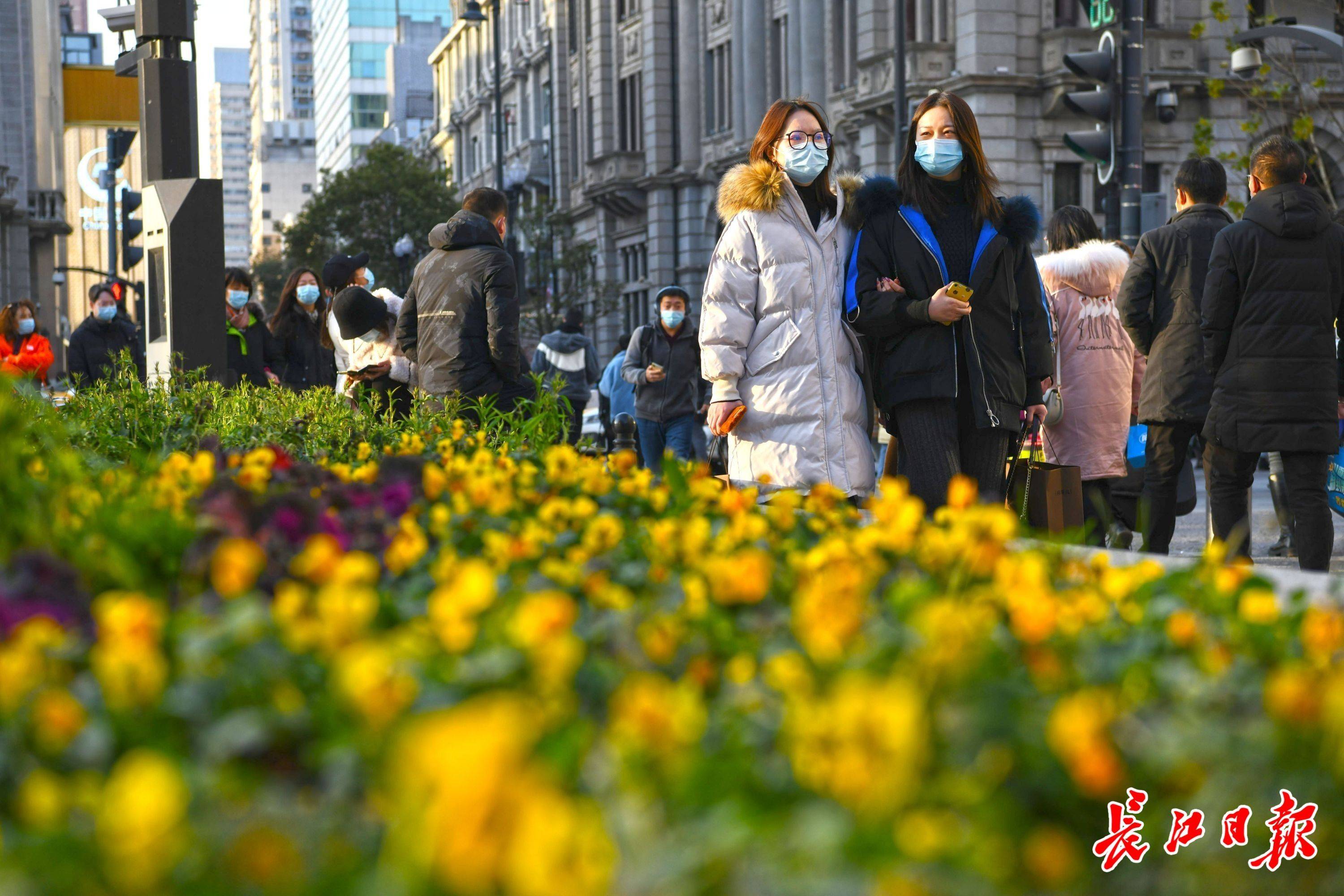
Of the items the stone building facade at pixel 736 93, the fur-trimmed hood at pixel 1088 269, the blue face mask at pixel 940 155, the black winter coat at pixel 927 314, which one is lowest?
the black winter coat at pixel 927 314

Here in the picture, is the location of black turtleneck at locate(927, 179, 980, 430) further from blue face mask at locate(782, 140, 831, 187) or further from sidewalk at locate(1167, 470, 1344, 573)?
sidewalk at locate(1167, 470, 1344, 573)

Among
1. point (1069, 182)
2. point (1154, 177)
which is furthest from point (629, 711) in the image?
point (1069, 182)

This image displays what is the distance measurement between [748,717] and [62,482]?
2.05 m

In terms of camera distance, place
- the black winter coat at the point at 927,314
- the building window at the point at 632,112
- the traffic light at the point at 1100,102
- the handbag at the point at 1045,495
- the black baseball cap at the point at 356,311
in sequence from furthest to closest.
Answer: the building window at the point at 632,112, the traffic light at the point at 1100,102, the black baseball cap at the point at 356,311, the handbag at the point at 1045,495, the black winter coat at the point at 927,314

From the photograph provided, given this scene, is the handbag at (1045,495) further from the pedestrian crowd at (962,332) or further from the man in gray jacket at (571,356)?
the man in gray jacket at (571,356)

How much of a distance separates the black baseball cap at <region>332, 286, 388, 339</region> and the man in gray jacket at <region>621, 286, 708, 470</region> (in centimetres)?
428

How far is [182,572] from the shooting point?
271 cm

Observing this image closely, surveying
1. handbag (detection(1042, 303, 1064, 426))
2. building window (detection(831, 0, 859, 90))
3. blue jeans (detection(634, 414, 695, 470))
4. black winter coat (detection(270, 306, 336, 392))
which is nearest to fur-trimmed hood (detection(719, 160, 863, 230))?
handbag (detection(1042, 303, 1064, 426))

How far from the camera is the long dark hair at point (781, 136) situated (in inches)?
231

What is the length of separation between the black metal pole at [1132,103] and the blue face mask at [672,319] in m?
3.46

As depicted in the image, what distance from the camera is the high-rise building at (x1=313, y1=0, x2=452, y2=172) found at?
14875 cm

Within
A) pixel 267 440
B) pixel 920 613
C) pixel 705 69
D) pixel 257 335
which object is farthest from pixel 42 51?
pixel 920 613

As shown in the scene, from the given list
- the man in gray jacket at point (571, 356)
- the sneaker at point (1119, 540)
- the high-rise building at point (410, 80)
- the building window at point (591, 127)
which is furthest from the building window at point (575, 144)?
the high-rise building at point (410, 80)

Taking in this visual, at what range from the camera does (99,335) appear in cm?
1438
